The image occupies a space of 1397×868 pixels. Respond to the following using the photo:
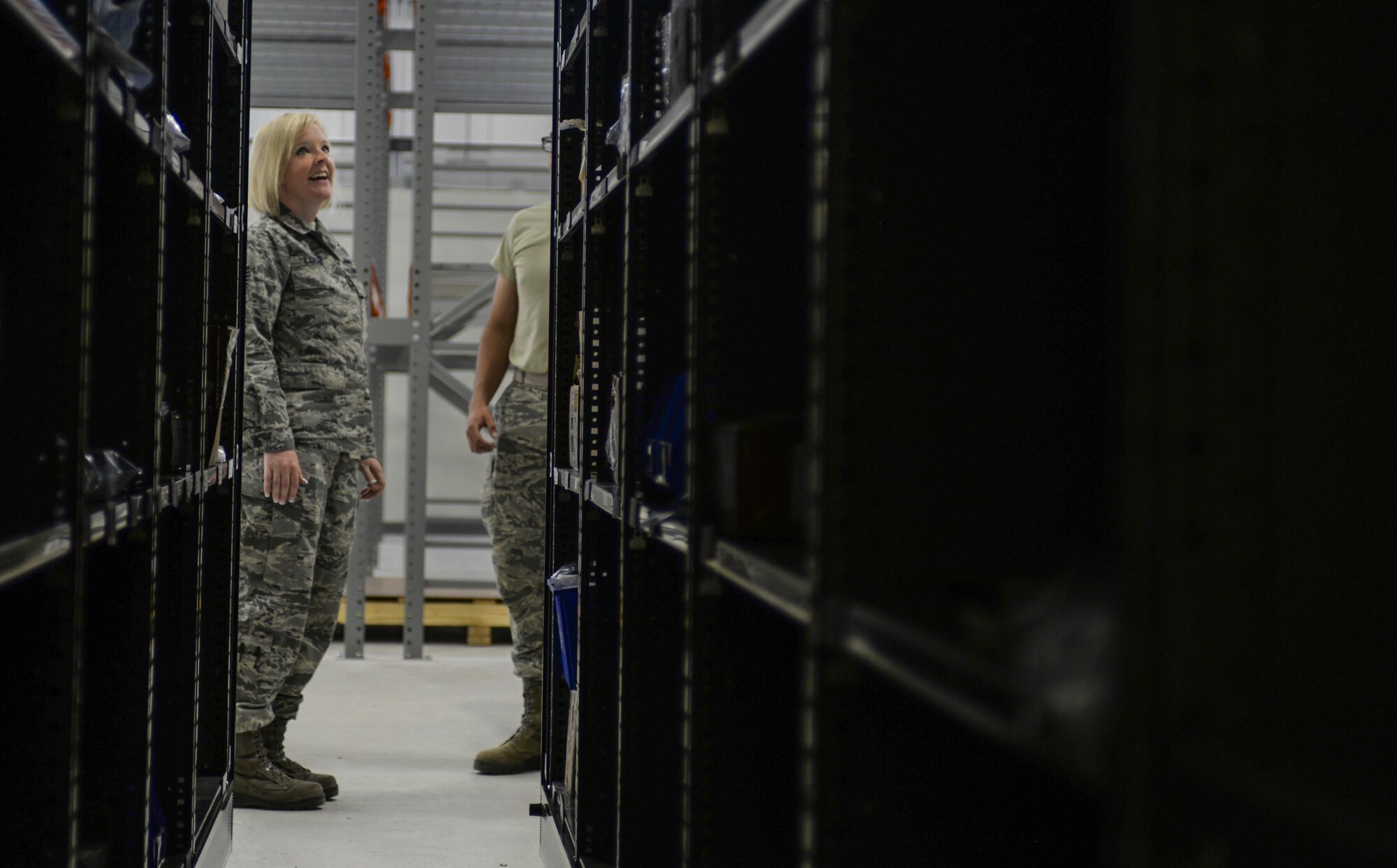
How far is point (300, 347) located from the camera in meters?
3.33

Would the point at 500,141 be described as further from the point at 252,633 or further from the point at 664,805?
the point at 664,805

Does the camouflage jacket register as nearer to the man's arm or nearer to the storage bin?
the man's arm

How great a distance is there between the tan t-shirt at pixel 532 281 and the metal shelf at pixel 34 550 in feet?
7.99

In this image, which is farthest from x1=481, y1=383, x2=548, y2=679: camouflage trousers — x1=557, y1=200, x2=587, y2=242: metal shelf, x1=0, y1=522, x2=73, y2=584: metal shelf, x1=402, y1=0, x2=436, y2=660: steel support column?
x1=0, y1=522, x2=73, y2=584: metal shelf

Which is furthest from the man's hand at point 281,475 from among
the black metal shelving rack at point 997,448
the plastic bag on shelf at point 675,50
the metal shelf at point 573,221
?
the plastic bag on shelf at point 675,50

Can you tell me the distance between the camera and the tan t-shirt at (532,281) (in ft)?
12.6

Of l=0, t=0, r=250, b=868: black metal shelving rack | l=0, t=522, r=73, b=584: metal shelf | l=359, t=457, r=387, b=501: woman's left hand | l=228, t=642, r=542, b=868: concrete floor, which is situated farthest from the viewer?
l=359, t=457, r=387, b=501: woman's left hand

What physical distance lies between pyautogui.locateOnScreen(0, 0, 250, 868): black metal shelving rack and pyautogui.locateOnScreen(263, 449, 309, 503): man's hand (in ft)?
0.50

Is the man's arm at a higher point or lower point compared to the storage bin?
higher

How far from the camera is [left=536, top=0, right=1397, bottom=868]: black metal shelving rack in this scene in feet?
1.76

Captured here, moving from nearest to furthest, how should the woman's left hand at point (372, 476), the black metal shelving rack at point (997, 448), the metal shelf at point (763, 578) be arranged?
the black metal shelving rack at point (997, 448)
the metal shelf at point (763, 578)
the woman's left hand at point (372, 476)

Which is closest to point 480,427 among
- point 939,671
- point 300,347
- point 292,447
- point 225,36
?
point 300,347

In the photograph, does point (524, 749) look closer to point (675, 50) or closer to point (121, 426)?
point (121, 426)

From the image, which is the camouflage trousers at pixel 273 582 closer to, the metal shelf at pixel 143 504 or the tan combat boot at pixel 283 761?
the tan combat boot at pixel 283 761
